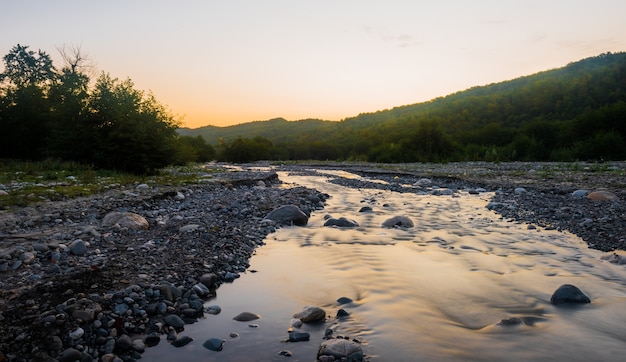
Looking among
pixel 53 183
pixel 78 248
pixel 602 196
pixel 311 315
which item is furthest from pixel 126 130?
pixel 602 196

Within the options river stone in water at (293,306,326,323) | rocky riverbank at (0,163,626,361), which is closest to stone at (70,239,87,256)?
rocky riverbank at (0,163,626,361)

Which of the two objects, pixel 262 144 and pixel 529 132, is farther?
pixel 262 144

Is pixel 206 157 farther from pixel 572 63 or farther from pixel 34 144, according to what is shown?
pixel 572 63

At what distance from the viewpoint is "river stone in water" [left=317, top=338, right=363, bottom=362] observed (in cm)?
321

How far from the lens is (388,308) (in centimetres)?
441

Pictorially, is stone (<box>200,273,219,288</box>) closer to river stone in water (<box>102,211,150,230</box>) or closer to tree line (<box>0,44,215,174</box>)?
river stone in water (<box>102,211,150,230</box>)

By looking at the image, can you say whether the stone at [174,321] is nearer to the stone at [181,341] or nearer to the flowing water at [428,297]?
the flowing water at [428,297]

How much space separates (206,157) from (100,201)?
6743 centimetres

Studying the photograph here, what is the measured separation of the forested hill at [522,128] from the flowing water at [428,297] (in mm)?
29533

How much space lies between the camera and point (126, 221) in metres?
7.48

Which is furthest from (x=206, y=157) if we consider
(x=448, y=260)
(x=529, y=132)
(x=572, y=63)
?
(x=572, y=63)

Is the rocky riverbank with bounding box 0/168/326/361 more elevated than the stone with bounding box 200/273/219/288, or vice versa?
the rocky riverbank with bounding box 0/168/326/361

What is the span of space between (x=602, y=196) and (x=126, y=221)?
12323mm

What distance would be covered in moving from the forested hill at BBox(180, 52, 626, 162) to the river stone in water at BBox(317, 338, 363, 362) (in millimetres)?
33890
